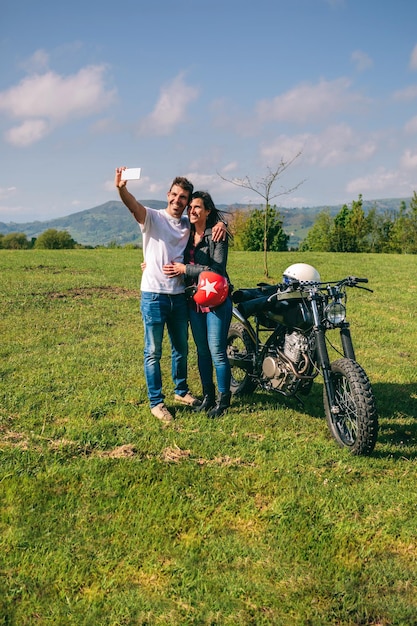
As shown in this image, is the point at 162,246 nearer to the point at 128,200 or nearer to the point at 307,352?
the point at 128,200

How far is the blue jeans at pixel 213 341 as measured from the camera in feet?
16.9

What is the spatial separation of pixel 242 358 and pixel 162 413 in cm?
119

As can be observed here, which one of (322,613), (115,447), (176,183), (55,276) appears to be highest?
(176,183)

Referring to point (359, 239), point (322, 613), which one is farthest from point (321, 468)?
point (359, 239)

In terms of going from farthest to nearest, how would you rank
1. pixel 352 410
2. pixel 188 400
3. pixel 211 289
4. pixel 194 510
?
pixel 188 400 < pixel 211 289 < pixel 352 410 < pixel 194 510

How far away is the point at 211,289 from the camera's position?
4.87 meters

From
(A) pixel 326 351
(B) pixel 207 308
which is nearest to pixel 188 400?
(B) pixel 207 308

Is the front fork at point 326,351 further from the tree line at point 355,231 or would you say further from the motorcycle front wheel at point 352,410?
the tree line at point 355,231

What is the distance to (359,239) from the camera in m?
69.6

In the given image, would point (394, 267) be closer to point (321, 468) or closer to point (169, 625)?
point (321, 468)

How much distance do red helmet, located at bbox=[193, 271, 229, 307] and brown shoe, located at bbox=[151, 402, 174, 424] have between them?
3.94 feet

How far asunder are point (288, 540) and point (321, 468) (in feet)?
3.57

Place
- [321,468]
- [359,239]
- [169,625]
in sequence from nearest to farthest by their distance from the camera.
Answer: [169,625]
[321,468]
[359,239]

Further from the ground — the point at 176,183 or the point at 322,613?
the point at 176,183
